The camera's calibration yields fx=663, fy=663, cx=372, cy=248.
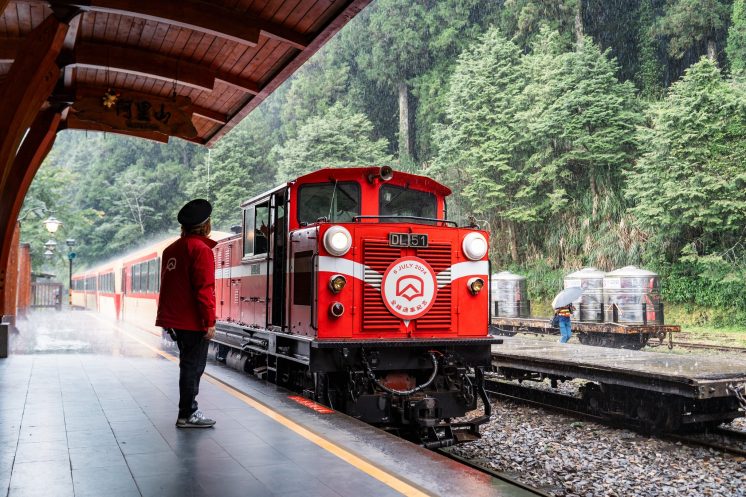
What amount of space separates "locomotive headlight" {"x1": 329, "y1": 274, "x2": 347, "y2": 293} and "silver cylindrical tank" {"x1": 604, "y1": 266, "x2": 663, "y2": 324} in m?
14.5

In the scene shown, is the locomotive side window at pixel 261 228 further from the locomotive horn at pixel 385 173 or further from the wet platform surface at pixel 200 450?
the wet platform surface at pixel 200 450

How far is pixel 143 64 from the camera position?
299 inches

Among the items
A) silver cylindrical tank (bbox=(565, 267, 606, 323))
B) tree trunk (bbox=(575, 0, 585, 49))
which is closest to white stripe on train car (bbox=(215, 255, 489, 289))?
silver cylindrical tank (bbox=(565, 267, 606, 323))

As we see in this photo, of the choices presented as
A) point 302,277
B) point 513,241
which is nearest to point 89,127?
point 302,277

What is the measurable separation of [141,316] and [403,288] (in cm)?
1654

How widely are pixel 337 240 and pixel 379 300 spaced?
0.86 meters

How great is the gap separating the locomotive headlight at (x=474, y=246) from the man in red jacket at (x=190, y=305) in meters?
3.15

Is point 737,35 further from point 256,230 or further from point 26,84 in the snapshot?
point 26,84

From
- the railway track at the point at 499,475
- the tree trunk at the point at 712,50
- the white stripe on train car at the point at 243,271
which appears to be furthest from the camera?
the tree trunk at the point at 712,50

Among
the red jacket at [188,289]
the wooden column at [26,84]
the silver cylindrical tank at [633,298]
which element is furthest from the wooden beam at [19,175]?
the silver cylindrical tank at [633,298]

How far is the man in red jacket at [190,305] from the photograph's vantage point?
5.70 metres

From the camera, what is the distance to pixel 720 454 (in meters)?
7.52

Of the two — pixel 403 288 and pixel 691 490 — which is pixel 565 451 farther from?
pixel 403 288

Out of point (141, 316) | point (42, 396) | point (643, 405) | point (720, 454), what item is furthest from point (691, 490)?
point (141, 316)
